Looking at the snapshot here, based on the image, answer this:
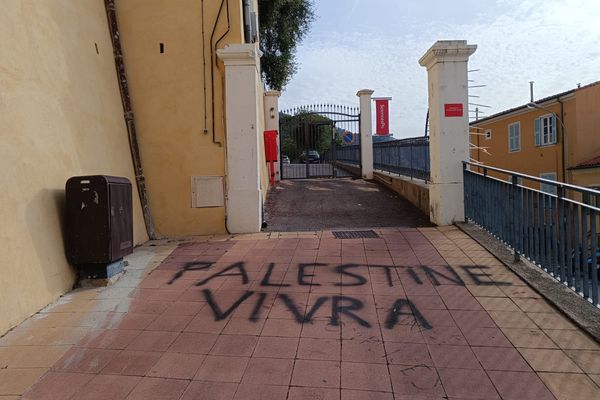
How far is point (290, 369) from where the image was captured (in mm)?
3213

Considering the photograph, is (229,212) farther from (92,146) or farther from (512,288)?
(512,288)

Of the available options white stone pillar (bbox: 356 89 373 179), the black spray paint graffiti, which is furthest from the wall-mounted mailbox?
the black spray paint graffiti

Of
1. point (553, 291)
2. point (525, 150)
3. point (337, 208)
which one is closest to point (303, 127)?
point (337, 208)

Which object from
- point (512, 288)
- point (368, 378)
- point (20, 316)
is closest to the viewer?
point (368, 378)

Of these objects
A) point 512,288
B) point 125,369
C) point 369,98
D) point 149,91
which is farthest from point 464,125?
point 369,98

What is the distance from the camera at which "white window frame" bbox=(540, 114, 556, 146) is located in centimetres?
2343

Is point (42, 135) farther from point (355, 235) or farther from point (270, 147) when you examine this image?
point (270, 147)

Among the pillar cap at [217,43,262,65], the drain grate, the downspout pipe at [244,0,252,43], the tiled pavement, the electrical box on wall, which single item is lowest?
the tiled pavement

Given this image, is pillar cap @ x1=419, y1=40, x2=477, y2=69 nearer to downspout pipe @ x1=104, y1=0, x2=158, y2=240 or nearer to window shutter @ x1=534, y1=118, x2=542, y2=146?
downspout pipe @ x1=104, y1=0, x2=158, y2=240

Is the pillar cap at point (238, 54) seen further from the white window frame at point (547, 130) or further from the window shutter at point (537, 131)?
the window shutter at point (537, 131)

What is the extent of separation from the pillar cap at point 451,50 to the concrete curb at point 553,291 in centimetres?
298

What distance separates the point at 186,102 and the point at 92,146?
6.37 ft

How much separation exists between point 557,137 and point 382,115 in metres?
11.6

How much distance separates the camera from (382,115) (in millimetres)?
17281
